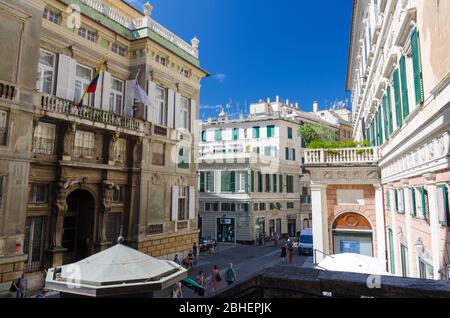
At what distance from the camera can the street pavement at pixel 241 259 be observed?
22.3 metres

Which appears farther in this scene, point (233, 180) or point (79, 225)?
point (233, 180)

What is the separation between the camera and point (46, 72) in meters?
16.6

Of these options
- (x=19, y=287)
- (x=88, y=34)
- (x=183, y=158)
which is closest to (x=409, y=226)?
(x=19, y=287)

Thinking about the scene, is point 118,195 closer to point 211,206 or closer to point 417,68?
point 417,68

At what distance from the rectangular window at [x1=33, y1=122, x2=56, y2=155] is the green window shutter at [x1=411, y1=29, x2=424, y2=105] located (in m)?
15.2

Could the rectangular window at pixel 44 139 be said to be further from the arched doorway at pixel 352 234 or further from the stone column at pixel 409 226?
the stone column at pixel 409 226

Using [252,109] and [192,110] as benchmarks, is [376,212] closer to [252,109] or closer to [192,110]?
[192,110]

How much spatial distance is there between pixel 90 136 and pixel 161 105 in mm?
5899

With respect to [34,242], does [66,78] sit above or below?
above

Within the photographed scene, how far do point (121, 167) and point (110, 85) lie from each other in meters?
4.86

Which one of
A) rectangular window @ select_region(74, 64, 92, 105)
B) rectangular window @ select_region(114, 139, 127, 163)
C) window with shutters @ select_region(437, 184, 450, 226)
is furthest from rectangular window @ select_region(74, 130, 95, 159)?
window with shutters @ select_region(437, 184, 450, 226)

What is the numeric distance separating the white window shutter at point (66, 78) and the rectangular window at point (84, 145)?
1974mm

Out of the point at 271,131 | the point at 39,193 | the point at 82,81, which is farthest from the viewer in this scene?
the point at 271,131
